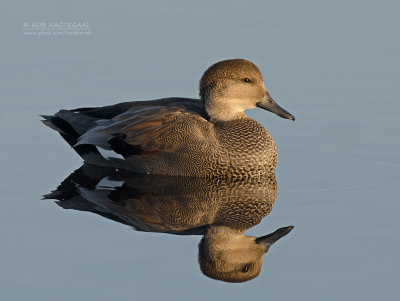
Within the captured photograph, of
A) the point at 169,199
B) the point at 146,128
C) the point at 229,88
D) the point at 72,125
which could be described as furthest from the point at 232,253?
the point at 72,125

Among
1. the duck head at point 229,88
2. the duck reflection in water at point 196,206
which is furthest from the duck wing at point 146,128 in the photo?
the duck reflection in water at point 196,206

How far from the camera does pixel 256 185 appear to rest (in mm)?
10719

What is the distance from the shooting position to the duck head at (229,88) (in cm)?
1109

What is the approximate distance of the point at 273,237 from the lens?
898 centimetres

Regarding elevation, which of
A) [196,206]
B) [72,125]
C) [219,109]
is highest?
[219,109]

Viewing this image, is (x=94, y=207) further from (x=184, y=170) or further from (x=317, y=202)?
(x=317, y=202)

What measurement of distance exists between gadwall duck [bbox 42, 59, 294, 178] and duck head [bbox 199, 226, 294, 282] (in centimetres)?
175

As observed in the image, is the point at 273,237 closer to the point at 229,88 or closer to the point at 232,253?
the point at 232,253

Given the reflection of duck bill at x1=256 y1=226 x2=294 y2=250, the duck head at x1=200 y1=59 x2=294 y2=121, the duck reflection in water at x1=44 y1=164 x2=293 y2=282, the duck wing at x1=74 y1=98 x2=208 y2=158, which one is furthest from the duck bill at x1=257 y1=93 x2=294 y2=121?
the reflection of duck bill at x1=256 y1=226 x2=294 y2=250

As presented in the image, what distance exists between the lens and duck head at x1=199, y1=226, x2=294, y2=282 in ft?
27.1

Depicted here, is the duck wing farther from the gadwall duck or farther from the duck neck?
the duck neck

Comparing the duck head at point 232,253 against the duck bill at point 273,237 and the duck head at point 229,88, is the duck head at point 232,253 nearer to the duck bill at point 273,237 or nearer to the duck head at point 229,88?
the duck bill at point 273,237

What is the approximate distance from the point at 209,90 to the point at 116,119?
1.15 m

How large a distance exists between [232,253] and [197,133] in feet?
8.07
